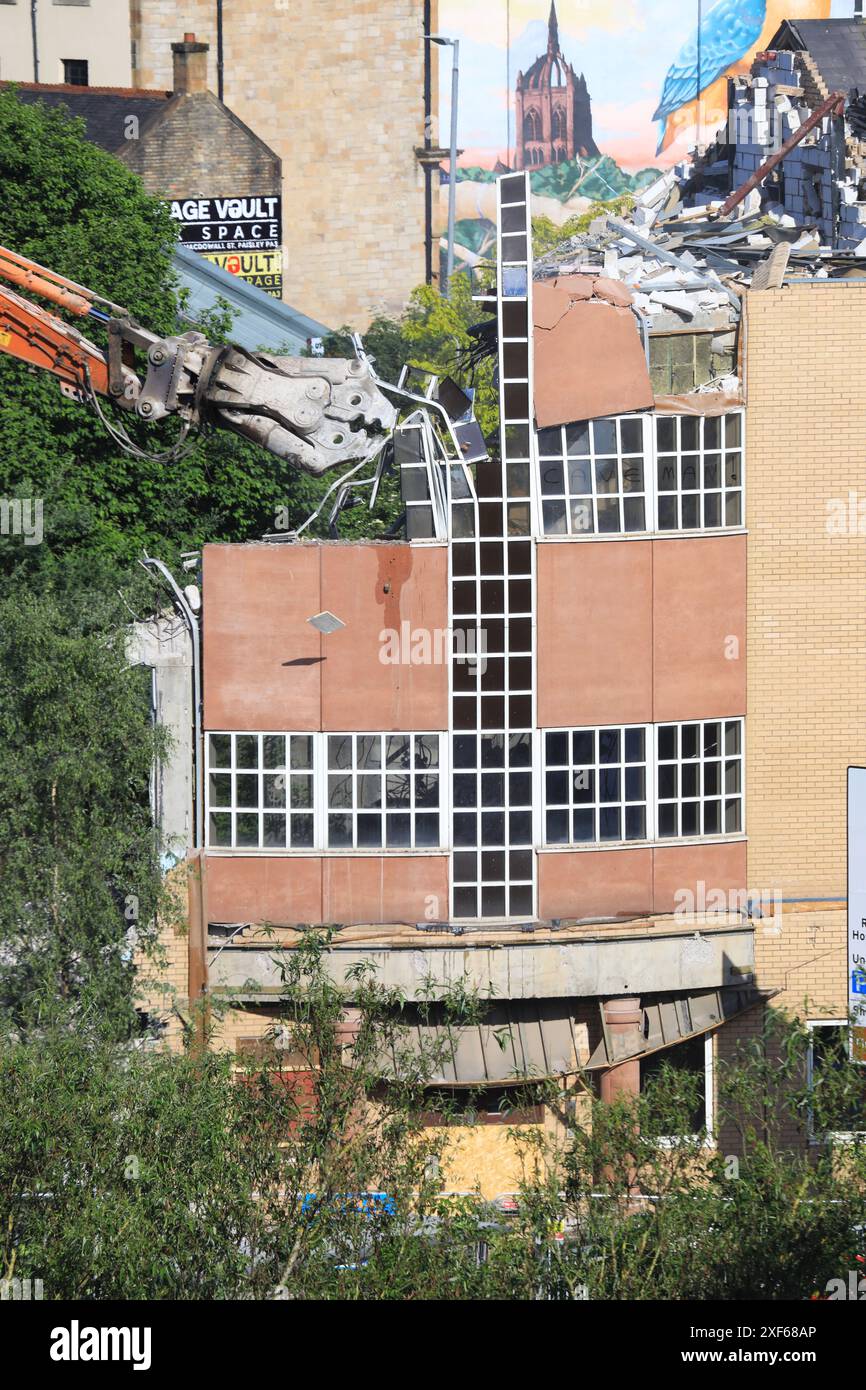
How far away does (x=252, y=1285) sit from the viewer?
1781 cm

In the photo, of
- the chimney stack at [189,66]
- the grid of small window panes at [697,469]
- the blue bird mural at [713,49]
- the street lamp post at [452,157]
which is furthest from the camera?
the blue bird mural at [713,49]

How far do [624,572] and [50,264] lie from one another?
1514 centimetres

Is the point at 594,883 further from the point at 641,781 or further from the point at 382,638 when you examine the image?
the point at 382,638

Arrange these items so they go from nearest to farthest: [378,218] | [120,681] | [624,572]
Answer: [120,681]
[624,572]
[378,218]

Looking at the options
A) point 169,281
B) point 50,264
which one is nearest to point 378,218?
point 169,281

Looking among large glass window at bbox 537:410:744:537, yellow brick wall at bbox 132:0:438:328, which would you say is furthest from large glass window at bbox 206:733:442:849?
yellow brick wall at bbox 132:0:438:328

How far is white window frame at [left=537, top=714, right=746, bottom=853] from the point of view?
27922mm

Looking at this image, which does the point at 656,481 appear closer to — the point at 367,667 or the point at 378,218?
the point at 367,667

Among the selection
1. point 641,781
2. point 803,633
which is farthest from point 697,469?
point 641,781

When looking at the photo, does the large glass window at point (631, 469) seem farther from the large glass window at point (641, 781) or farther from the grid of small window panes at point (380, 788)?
the grid of small window panes at point (380, 788)

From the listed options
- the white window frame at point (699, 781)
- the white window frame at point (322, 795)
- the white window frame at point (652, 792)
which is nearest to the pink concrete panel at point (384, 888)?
the white window frame at point (322, 795)

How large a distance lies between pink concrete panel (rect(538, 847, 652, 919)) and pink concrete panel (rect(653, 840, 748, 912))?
158mm

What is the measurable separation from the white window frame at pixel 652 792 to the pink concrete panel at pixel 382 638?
175 cm

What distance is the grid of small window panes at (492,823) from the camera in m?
27.8
